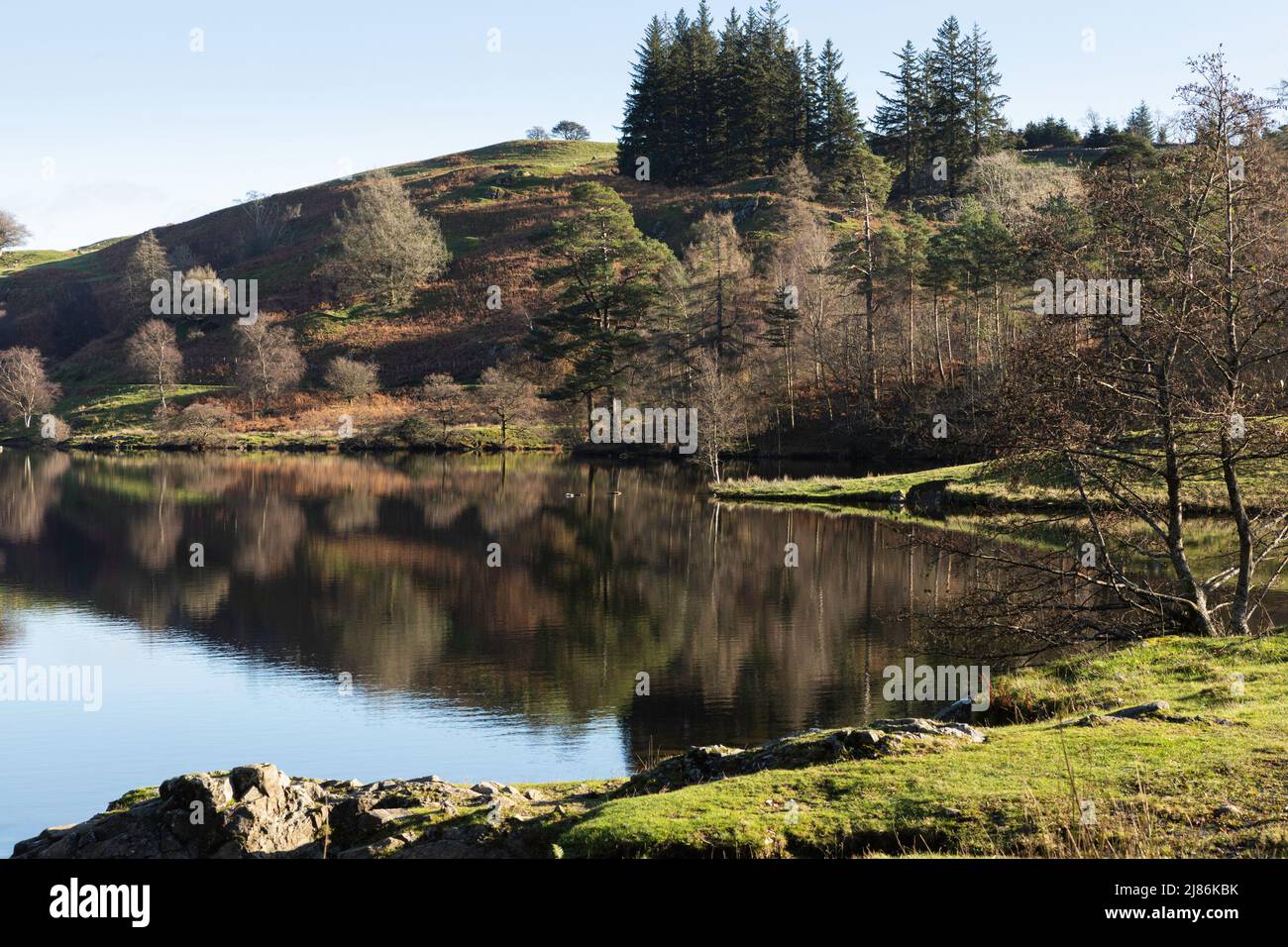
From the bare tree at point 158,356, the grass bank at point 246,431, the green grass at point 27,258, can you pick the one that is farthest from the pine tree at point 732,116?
the green grass at point 27,258

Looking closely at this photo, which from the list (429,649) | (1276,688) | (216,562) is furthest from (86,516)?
(1276,688)

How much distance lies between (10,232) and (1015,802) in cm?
18634

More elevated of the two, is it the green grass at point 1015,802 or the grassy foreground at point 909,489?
the grassy foreground at point 909,489

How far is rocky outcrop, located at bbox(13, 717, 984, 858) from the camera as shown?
12.5m

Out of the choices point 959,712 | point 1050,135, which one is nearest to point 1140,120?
point 1050,135

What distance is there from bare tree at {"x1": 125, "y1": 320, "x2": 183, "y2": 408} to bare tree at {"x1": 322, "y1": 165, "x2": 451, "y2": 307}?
22.8m

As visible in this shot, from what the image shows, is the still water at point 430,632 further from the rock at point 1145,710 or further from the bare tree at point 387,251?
the bare tree at point 387,251

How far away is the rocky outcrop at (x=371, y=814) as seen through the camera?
1253 centimetres

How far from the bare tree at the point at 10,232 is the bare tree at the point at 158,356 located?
210 ft

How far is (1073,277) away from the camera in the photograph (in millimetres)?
20312

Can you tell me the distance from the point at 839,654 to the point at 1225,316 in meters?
11.9

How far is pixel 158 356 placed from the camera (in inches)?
4306

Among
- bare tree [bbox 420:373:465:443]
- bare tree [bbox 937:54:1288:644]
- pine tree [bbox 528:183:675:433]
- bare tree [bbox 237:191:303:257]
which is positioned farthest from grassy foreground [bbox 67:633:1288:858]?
bare tree [bbox 237:191:303:257]

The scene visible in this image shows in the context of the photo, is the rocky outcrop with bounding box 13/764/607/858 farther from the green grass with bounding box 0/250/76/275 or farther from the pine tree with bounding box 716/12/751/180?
the green grass with bounding box 0/250/76/275
